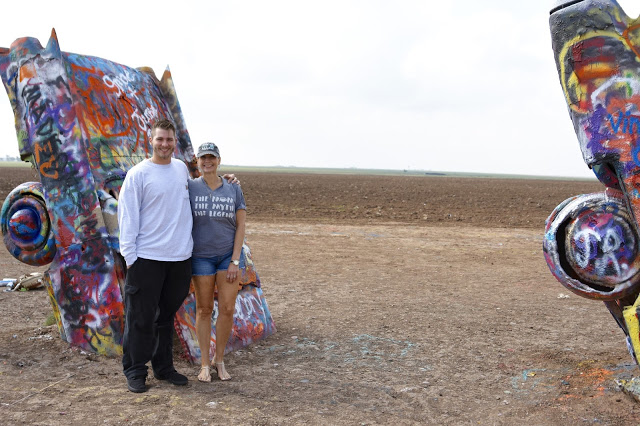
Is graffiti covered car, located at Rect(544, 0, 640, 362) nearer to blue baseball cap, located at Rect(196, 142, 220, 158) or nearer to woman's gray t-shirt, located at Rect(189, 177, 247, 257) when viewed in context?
woman's gray t-shirt, located at Rect(189, 177, 247, 257)

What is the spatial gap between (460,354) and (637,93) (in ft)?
9.76

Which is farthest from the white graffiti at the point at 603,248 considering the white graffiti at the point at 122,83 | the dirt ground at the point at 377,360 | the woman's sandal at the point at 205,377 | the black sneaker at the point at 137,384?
the white graffiti at the point at 122,83

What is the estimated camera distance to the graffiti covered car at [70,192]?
551 centimetres

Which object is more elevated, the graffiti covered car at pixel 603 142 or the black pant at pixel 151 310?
the graffiti covered car at pixel 603 142

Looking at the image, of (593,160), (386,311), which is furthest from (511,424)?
(386,311)

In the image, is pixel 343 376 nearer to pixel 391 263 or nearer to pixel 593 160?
pixel 593 160

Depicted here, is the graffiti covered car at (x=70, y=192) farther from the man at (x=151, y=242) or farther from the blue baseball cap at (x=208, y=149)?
the blue baseball cap at (x=208, y=149)

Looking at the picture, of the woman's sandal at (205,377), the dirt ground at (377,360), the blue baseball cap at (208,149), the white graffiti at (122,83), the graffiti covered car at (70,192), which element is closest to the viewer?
the dirt ground at (377,360)

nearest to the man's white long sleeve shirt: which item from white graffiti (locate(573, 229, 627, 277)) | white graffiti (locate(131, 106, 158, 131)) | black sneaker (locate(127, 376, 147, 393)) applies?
black sneaker (locate(127, 376, 147, 393))

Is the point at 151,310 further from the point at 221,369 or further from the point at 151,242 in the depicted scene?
the point at 221,369

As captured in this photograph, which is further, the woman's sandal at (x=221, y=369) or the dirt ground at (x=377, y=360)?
the woman's sandal at (x=221, y=369)

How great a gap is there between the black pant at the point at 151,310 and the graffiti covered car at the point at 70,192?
20.8 inches

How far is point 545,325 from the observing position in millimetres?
7117

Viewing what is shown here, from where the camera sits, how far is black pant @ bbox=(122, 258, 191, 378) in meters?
4.62
